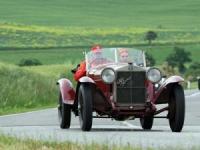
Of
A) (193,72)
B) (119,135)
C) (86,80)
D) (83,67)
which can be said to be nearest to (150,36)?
(193,72)

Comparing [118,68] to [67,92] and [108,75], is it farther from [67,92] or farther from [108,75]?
[67,92]

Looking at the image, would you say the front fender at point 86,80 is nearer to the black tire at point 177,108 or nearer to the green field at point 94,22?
the black tire at point 177,108

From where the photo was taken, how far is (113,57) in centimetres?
2091

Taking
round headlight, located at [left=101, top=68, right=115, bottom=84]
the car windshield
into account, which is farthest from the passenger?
round headlight, located at [left=101, top=68, right=115, bottom=84]

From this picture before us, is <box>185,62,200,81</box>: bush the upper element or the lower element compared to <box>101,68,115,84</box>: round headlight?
lower

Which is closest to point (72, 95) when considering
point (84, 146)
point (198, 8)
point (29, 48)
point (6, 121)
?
point (6, 121)

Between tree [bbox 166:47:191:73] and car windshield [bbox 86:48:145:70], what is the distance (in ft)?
219

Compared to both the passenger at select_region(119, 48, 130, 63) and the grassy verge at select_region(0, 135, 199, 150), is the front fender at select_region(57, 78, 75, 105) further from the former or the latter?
the grassy verge at select_region(0, 135, 199, 150)

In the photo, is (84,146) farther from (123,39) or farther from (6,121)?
(123,39)

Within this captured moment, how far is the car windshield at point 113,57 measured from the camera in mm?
20797

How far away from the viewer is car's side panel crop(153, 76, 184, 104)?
1953cm

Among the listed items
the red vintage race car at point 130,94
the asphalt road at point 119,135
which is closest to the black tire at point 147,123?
the red vintage race car at point 130,94

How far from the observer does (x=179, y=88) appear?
64.2ft

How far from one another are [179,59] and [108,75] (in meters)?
70.4
